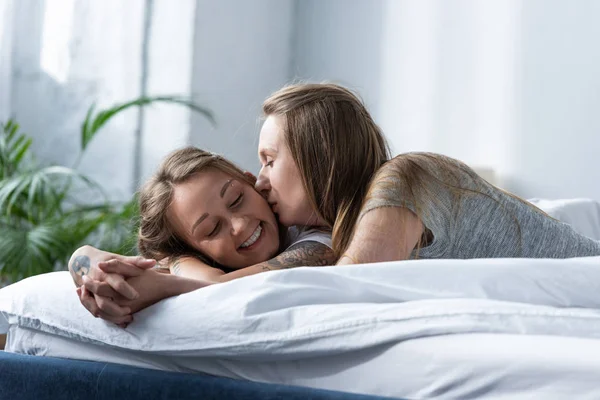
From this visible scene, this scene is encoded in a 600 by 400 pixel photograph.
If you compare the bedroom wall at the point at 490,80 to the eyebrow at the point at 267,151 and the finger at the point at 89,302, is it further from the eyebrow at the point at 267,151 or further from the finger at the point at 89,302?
the finger at the point at 89,302

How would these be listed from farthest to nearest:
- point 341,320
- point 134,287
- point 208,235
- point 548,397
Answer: point 208,235, point 134,287, point 341,320, point 548,397

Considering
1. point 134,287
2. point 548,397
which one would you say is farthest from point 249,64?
point 548,397

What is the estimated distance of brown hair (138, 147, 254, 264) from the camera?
5.17 feet

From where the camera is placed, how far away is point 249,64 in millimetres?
3994

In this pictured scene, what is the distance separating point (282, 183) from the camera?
1.58 m

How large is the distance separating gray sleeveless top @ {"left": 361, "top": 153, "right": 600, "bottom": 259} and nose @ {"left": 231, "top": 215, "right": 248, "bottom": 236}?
27 centimetres

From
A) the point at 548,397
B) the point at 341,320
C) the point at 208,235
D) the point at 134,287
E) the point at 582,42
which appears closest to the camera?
the point at 548,397

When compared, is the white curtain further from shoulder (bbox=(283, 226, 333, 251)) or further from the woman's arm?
the woman's arm

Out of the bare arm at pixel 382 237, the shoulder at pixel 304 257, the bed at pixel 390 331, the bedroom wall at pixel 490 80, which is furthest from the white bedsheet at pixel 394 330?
the bedroom wall at pixel 490 80

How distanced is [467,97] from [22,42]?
183 centimetres

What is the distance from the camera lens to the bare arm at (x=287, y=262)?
1.43m

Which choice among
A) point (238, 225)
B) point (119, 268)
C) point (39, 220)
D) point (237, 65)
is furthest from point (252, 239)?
point (237, 65)

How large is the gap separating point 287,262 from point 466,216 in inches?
12.3

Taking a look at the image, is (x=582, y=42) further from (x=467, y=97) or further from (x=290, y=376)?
(x=290, y=376)
